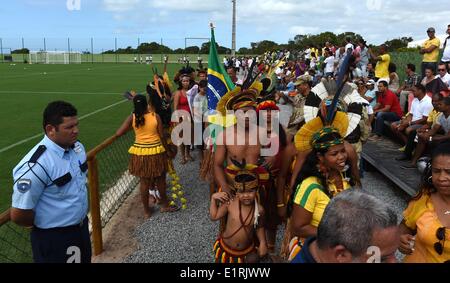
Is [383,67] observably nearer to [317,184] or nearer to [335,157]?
[335,157]

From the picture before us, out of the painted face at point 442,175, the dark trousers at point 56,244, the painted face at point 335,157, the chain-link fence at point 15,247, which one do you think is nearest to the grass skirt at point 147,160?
the chain-link fence at point 15,247

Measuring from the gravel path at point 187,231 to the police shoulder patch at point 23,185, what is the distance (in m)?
1.86

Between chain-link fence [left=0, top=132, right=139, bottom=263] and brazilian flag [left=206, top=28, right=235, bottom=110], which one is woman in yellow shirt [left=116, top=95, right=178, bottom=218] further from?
brazilian flag [left=206, top=28, right=235, bottom=110]

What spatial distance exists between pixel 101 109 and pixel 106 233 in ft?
35.9

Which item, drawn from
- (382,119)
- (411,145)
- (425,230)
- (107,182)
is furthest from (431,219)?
(382,119)

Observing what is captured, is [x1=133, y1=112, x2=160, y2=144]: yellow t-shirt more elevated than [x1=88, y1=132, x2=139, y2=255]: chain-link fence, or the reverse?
[x1=133, y1=112, x2=160, y2=144]: yellow t-shirt

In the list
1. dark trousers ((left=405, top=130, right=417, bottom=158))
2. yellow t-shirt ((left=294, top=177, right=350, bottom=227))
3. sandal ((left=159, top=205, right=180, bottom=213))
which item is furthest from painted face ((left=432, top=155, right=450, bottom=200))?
dark trousers ((left=405, top=130, right=417, bottom=158))

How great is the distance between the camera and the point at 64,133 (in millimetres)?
2994

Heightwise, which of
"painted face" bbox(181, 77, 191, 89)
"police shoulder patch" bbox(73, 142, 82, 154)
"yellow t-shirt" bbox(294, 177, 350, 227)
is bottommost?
"yellow t-shirt" bbox(294, 177, 350, 227)

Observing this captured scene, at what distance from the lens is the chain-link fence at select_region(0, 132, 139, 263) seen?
170 inches

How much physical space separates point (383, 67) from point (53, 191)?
11.3 m

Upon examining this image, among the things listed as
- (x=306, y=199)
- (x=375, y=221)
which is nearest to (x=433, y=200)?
(x=306, y=199)

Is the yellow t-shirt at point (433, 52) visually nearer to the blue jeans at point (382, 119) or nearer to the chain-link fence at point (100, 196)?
the blue jeans at point (382, 119)
